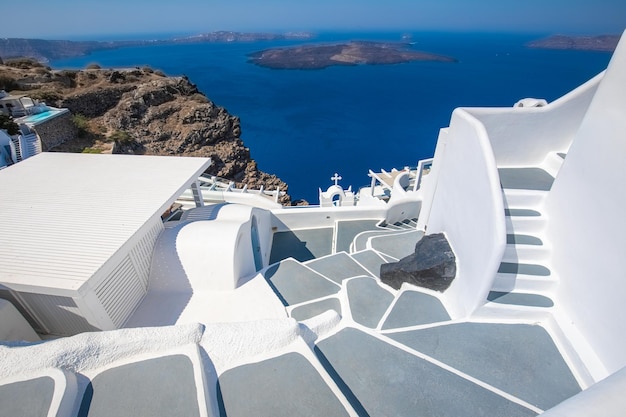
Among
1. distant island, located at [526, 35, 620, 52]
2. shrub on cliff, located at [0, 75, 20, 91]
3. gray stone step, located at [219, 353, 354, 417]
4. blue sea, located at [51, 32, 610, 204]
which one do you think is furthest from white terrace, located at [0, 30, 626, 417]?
distant island, located at [526, 35, 620, 52]

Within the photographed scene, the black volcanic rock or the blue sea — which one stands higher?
the black volcanic rock

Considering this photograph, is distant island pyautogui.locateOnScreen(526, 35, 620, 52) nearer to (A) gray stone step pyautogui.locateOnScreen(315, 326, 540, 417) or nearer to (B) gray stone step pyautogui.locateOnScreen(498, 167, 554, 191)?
(B) gray stone step pyautogui.locateOnScreen(498, 167, 554, 191)

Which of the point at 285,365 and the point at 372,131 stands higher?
the point at 285,365

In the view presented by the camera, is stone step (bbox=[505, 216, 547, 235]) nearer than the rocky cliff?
Yes

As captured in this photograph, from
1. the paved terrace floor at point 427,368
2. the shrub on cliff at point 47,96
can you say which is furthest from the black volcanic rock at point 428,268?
the shrub on cliff at point 47,96

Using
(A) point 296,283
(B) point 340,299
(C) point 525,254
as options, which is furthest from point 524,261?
(A) point 296,283

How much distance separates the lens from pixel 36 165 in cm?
902

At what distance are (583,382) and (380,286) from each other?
142 inches

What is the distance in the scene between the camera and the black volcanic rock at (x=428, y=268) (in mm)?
5867

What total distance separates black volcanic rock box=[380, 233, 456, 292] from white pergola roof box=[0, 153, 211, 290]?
18.8 feet

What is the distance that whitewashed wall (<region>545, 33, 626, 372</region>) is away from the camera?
3.64 meters

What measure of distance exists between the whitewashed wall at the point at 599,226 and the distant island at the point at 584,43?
16924 cm

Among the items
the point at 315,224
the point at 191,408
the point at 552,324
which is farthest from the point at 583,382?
the point at 315,224

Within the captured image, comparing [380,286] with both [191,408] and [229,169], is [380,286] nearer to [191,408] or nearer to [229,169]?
[191,408]
